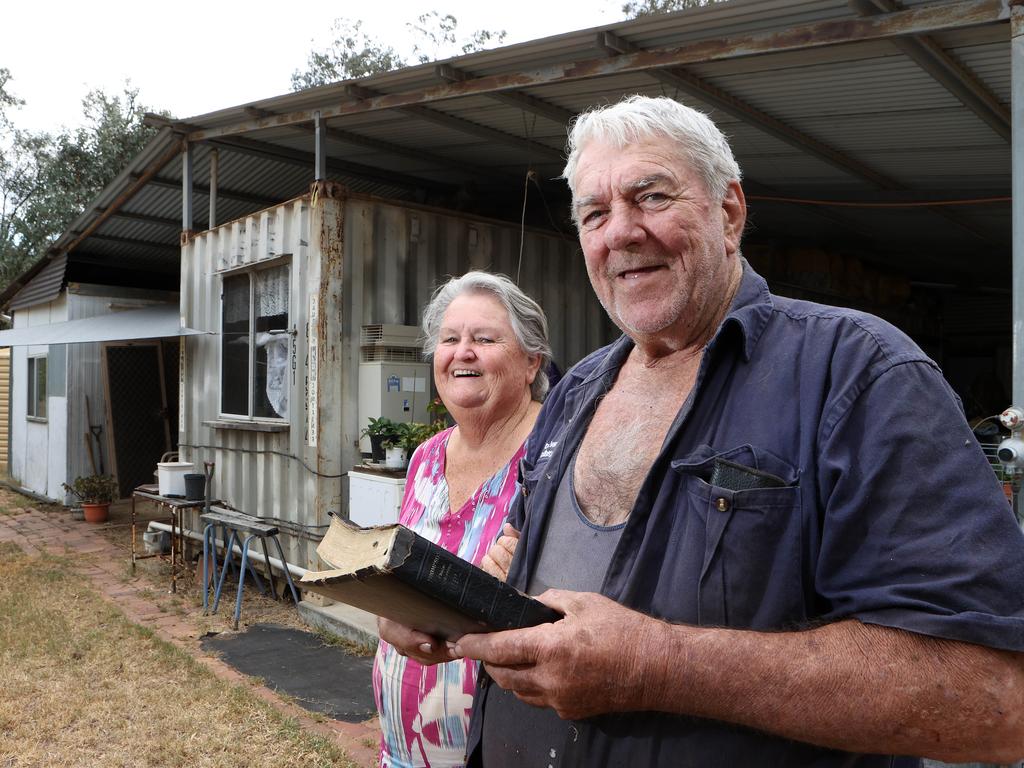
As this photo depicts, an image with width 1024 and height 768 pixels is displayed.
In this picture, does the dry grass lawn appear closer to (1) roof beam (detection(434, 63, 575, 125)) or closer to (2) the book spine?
(2) the book spine

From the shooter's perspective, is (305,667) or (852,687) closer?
(852,687)

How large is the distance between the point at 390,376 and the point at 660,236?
4859 mm

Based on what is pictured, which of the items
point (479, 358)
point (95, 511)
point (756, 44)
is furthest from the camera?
point (95, 511)

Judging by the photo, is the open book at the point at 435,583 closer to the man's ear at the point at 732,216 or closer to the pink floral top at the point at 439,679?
the man's ear at the point at 732,216

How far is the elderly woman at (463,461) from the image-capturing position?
2.11m

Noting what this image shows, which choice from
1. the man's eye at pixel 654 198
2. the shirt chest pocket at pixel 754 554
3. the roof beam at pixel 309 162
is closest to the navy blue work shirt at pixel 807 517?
the shirt chest pocket at pixel 754 554

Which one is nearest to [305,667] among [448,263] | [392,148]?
[448,263]

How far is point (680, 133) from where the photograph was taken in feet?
4.56

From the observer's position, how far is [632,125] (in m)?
1.41

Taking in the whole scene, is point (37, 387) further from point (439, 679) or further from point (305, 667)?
point (439, 679)

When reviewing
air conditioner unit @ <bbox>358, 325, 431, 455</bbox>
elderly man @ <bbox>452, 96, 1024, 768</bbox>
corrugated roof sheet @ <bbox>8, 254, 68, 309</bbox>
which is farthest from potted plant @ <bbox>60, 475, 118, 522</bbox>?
elderly man @ <bbox>452, 96, 1024, 768</bbox>

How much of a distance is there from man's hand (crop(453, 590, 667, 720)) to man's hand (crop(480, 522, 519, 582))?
1.71 ft

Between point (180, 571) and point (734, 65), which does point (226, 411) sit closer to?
point (180, 571)

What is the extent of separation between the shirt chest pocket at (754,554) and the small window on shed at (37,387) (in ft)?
44.6
